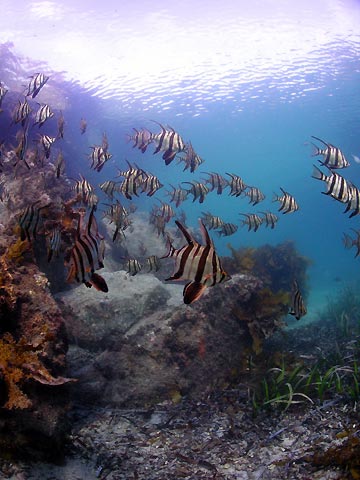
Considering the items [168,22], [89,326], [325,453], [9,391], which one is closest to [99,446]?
[9,391]

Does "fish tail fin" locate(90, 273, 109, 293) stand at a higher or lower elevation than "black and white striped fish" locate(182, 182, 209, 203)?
higher

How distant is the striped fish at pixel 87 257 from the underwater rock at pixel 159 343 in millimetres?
3858

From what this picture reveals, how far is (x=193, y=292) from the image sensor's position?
264 centimetres

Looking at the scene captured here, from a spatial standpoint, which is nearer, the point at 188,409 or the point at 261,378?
the point at 188,409

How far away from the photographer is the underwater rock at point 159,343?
6.21 m

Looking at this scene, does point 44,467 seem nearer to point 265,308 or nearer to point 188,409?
point 188,409

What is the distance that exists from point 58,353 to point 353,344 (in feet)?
22.5

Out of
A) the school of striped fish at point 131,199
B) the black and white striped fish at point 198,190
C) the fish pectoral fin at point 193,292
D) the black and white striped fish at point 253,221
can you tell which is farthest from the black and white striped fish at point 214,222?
the fish pectoral fin at point 193,292

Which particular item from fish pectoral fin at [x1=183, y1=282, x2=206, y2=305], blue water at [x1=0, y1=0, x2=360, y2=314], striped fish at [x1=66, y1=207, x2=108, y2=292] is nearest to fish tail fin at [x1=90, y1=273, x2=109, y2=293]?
striped fish at [x1=66, y1=207, x2=108, y2=292]

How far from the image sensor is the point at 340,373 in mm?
6602

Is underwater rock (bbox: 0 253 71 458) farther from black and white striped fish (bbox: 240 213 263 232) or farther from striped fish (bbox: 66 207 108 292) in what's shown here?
black and white striped fish (bbox: 240 213 263 232)

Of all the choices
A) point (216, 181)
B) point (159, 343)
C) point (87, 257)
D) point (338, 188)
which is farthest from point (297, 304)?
point (87, 257)

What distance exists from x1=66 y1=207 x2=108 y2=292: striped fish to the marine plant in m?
1.54

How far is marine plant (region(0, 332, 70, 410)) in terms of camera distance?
3.52 metres
